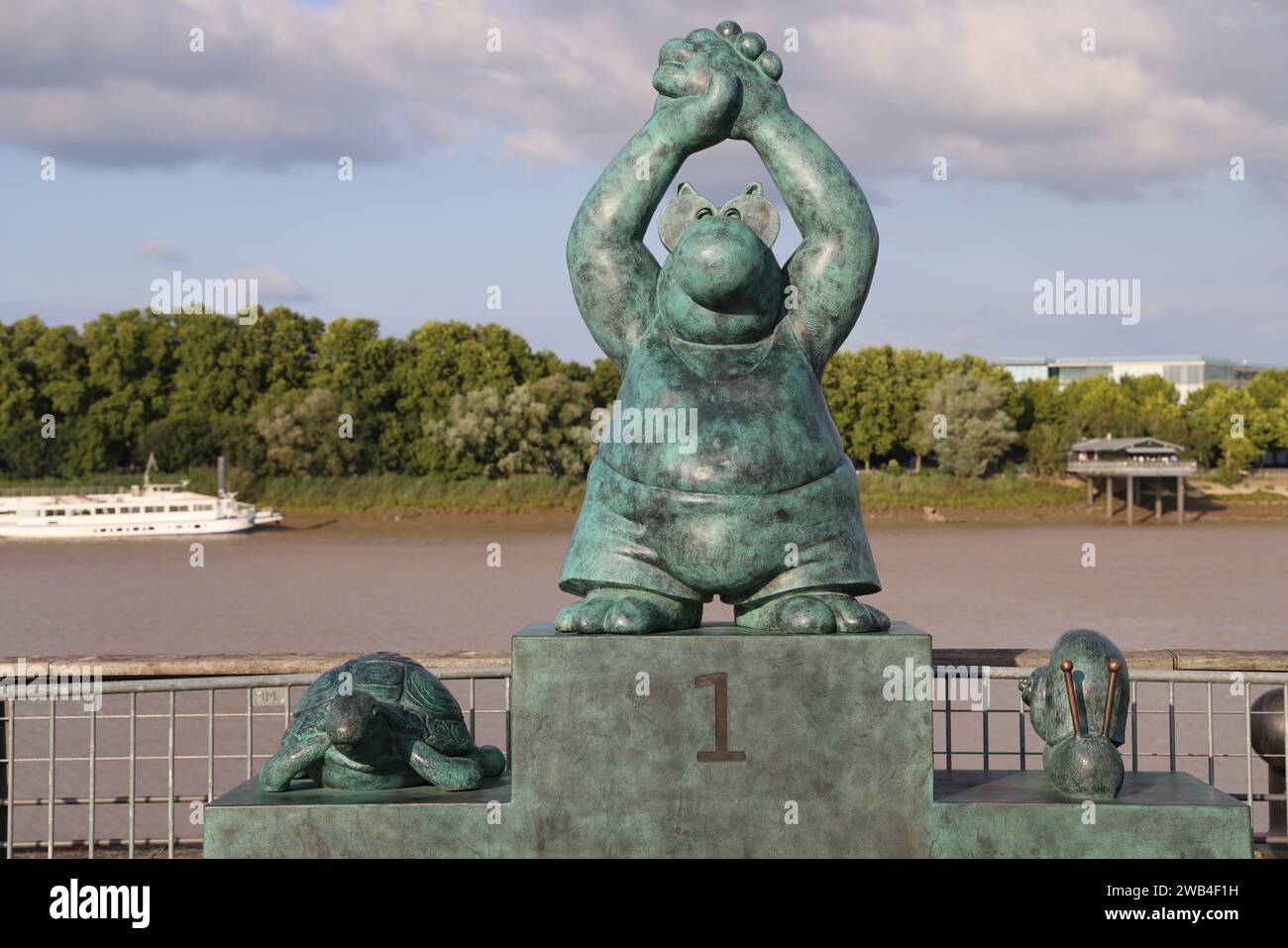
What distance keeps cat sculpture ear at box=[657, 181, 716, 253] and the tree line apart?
1364 inches

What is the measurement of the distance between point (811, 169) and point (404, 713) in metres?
2.14

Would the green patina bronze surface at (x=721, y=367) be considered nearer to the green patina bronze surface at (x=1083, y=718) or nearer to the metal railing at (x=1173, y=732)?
the green patina bronze surface at (x=1083, y=718)

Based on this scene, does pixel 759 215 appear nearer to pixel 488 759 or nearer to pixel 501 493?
pixel 488 759

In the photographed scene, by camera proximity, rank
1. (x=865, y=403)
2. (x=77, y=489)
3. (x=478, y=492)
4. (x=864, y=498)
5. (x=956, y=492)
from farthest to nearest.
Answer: (x=865, y=403) → (x=956, y=492) → (x=77, y=489) → (x=478, y=492) → (x=864, y=498)

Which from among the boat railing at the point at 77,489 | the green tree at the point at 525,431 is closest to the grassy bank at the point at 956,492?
the green tree at the point at 525,431

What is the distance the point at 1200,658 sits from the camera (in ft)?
18.2

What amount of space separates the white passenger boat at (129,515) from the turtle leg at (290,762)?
110ft

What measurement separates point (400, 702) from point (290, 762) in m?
0.37

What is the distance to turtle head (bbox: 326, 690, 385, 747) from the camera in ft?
11.7

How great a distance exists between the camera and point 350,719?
11.7 feet

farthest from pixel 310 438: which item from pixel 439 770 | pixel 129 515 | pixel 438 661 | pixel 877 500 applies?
pixel 439 770
